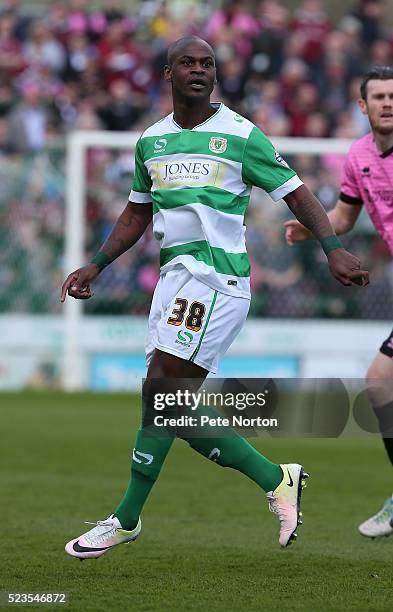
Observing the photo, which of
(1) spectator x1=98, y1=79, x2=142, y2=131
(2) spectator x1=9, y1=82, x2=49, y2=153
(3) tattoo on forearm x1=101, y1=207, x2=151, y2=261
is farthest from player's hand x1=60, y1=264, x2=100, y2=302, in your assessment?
(1) spectator x1=98, y1=79, x2=142, y2=131

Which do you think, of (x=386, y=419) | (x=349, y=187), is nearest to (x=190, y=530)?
(x=386, y=419)

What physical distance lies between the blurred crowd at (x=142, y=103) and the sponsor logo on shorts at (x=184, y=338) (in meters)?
10.2

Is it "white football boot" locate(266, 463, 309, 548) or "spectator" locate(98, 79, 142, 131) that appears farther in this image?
"spectator" locate(98, 79, 142, 131)

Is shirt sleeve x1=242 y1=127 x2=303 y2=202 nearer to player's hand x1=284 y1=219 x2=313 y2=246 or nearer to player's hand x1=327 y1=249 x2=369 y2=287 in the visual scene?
player's hand x1=327 y1=249 x2=369 y2=287

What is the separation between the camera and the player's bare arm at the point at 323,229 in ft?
18.0

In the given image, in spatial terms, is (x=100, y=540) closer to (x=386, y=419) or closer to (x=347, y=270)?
(x=347, y=270)

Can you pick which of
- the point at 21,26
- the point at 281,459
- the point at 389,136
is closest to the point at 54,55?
the point at 21,26

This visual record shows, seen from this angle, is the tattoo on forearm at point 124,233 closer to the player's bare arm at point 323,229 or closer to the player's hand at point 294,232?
the player's bare arm at point 323,229

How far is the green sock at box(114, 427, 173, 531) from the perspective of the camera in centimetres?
589

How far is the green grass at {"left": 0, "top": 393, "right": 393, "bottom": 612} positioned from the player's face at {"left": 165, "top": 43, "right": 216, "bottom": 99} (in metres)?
2.14

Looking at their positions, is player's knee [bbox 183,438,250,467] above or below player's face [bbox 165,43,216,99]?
below

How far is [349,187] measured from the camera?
24.2 feet

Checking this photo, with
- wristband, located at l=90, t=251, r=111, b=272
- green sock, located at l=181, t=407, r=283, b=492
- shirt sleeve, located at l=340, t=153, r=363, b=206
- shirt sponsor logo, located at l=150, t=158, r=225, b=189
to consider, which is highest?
shirt sponsor logo, located at l=150, t=158, r=225, b=189

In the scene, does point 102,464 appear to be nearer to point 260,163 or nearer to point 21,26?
point 260,163
